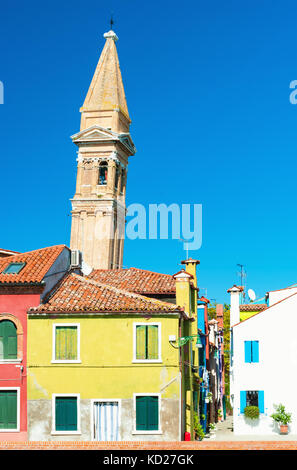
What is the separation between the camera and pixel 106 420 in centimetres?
3350

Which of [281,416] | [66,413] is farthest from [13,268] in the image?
[281,416]

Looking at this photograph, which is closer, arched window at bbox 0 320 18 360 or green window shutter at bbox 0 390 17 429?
green window shutter at bbox 0 390 17 429

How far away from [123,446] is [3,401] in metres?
7.16

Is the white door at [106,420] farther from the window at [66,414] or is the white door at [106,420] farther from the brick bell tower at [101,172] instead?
the brick bell tower at [101,172]

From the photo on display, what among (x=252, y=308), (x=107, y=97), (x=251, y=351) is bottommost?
(x=251, y=351)

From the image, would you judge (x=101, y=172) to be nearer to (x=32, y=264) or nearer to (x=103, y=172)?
(x=103, y=172)

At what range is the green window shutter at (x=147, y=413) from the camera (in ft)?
109

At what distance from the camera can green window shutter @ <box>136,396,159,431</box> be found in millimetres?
33344

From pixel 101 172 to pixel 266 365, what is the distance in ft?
146

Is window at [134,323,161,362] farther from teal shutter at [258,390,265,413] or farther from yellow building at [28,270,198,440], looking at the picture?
teal shutter at [258,390,265,413]

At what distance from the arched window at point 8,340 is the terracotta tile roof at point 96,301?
1.33m

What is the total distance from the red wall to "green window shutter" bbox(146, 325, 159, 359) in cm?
510

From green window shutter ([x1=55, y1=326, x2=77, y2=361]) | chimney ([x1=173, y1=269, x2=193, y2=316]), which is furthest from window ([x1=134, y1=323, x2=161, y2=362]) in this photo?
chimney ([x1=173, y1=269, x2=193, y2=316])
